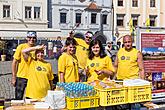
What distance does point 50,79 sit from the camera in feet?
19.7

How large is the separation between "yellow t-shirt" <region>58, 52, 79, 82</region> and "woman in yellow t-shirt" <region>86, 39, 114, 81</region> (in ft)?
0.83

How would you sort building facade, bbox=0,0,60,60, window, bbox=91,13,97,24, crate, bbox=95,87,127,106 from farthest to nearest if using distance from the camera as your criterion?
window, bbox=91,13,97,24, building facade, bbox=0,0,60,60, crate, bbox=95,87,127,106

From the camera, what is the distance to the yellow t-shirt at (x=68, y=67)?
6176 millimetres

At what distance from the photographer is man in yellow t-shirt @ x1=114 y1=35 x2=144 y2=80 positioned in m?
6.96

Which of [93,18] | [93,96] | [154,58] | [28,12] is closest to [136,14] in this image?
[93,18]

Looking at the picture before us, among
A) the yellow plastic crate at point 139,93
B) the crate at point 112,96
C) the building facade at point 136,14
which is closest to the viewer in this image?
the crate at point 112,96

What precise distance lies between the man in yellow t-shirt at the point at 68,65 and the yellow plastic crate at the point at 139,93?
1.31 meters

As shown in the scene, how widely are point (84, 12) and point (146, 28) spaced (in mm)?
36923

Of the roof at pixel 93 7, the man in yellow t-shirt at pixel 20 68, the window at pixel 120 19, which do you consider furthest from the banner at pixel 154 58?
the window at pixel 120 19

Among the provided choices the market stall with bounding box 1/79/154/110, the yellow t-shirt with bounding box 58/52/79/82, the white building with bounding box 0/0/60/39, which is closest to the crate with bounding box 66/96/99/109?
the market stall with bounding box 1/79/154/110

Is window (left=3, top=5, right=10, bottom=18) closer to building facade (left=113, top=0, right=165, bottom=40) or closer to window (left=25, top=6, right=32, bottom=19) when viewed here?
window (left=25, top=6, right=32, bottom=19)

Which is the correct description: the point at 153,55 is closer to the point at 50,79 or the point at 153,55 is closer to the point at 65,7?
the point at 50,79

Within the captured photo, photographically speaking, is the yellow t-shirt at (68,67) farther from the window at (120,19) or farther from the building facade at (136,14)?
the window at (120,19)

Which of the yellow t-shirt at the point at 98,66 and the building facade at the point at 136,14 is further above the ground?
the building facade at the point at 136,14
